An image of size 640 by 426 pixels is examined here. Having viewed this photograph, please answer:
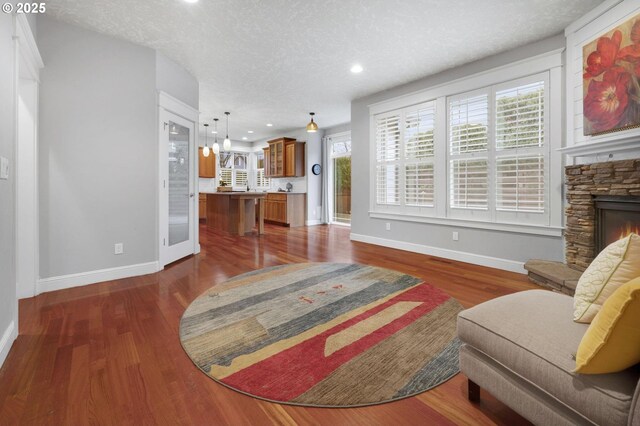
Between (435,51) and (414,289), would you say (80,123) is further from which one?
(435,51)

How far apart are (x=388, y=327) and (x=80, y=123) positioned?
146 inches

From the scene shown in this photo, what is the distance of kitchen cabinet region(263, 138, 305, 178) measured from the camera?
8352 millimetres

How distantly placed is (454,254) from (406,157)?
1.73 metres

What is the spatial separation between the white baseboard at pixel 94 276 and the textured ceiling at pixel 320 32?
2.65 meters

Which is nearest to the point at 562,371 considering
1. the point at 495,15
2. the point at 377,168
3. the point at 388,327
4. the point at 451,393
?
the point at 451,393

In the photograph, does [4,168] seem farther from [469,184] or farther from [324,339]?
[469,184]

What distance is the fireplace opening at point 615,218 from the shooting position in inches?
104

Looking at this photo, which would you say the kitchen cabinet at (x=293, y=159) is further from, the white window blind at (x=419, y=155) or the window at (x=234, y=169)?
the white window blind at (x=419, y=155)

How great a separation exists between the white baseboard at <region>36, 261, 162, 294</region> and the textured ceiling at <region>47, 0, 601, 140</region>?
2652mm

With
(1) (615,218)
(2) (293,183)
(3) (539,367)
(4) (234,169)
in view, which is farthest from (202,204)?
(3) (539,367)

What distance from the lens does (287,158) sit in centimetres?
852

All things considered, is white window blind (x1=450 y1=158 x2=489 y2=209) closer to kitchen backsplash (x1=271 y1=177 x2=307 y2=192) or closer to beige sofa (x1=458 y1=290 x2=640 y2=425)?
A: beige sofa (x1=458 y1=290 x2=640 y2=425)

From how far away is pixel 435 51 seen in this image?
3.77 metres

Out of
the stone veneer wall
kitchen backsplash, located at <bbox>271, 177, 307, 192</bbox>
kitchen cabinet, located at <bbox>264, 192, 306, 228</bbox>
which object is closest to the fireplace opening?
the stone veneer wall
